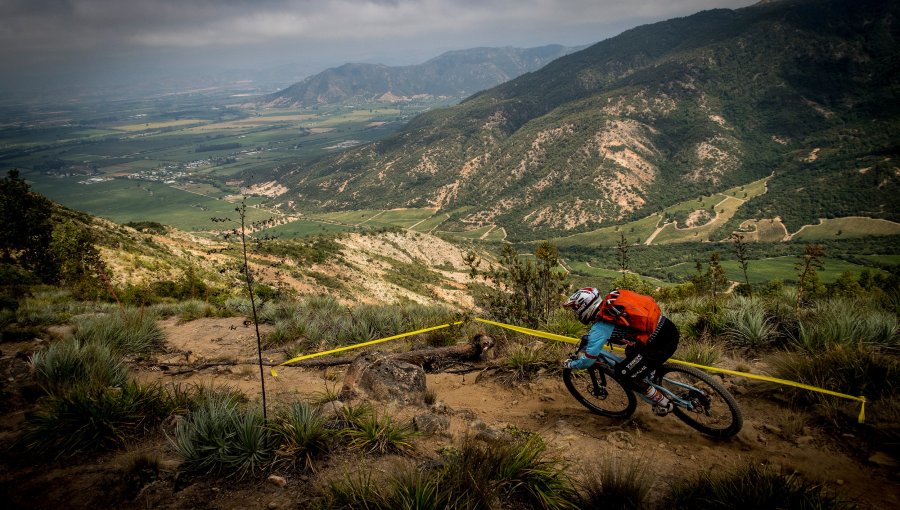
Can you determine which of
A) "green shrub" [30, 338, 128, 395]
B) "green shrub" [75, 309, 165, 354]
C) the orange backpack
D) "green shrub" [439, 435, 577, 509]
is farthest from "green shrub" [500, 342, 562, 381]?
"green shrub" [75, 309, 165, 354]

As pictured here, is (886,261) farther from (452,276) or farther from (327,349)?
(327,349)

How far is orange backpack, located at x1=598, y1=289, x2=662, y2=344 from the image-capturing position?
16.6ft

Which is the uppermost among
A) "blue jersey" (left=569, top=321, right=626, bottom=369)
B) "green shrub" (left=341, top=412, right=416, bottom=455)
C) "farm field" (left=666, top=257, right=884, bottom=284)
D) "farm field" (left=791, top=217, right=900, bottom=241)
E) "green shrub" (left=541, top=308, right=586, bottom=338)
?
"blue jersey" (left=569, top=321, right=626, bottom=369)

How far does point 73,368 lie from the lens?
247 inches

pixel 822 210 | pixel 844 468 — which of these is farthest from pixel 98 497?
pixel 822 210

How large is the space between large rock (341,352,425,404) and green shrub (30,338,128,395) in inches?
136

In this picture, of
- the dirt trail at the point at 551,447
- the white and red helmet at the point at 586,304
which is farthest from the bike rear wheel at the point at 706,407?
the white and red helmet at the point at 586,304

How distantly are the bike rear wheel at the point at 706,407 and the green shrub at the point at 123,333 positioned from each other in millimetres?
10107

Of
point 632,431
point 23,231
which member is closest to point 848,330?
point 632,431

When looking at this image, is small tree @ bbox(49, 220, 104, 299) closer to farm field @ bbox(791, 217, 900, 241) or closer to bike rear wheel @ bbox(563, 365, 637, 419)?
bike rear wheel @ bbox(563, 365, 637, 419)

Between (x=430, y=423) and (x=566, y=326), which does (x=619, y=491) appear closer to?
(x=430, y=423)

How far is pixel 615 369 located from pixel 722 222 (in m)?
175

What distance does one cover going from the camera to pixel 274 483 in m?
4.05

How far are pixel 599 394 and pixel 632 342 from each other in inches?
42.2
